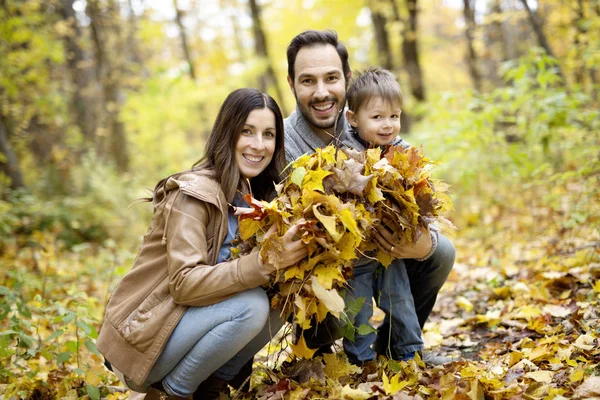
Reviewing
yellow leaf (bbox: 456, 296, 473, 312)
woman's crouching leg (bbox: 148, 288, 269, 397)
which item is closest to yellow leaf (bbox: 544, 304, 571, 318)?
yellow leaf (bbox: 456, 296, 473, 312)

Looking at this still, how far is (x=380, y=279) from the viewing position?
107 inches

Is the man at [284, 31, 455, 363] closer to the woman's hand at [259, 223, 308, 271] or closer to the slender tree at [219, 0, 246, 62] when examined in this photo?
the woman's hand at [259, 223, 308, 271]

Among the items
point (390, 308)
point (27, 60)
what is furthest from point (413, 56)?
point (390, 308)

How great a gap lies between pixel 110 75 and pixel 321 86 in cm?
867

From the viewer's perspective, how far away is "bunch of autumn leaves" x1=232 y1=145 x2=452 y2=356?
6.63 feet

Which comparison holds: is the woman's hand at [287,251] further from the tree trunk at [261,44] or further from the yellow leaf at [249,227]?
the tree trunk at [261,44]

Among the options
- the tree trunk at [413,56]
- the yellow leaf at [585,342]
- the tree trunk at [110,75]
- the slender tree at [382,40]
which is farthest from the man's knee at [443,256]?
the tree trunk at [110,75]

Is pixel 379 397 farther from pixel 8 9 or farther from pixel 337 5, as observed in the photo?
pixel 337 5

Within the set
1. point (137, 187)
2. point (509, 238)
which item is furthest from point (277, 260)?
point (137, 187)

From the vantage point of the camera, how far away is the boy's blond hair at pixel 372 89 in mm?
2848

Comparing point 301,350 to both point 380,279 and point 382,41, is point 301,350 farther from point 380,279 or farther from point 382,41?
point 382,41

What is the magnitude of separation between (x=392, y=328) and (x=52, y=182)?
8180mm

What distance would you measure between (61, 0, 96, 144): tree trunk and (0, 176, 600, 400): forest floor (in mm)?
7424

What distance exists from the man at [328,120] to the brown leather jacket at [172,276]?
77cm
